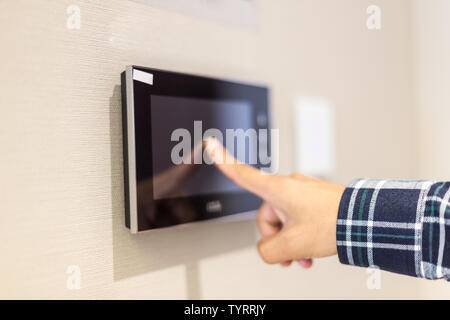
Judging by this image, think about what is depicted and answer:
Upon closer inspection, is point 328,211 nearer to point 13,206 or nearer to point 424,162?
point 13,206

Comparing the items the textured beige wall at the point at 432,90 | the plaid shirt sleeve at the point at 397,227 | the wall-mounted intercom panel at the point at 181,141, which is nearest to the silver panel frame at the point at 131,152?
the wall-mounted intercom panel at the point at 181,141

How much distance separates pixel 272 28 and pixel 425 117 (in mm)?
618

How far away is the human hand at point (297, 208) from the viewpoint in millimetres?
565

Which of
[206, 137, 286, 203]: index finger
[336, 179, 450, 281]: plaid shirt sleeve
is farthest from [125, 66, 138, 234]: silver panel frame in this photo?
[336, 179, 450, 281]: plaid shirt sleeve

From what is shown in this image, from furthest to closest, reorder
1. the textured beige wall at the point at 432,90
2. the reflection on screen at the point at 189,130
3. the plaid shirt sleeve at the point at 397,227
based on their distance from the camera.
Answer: the textured beige wall at the point at 432,90, the reflection on screen at the point at 189,130, the plaid shirt sleeve at the point at 397,227

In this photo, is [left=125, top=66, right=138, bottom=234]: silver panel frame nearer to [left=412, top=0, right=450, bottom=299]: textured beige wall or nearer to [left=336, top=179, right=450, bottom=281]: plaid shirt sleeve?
[left=336, top=179, right=450, bottom=281]: plaid shirt sleeve

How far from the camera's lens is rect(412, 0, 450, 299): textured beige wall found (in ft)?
3.81

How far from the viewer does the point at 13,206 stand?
0.52 meters

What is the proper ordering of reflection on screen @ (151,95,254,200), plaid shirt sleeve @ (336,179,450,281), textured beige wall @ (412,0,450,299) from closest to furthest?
1. plaid shirt sleeve @ (336,179,450,281)
2. reflection on screen @ (151,95,254,200)
3. textured beige wall @ (412,0,450,299)

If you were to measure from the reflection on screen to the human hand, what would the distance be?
51 millimetres

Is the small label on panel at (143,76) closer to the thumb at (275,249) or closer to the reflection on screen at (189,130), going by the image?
the reflection on screen at (189,130)

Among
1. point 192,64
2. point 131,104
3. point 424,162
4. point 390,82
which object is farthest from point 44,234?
point 424,162

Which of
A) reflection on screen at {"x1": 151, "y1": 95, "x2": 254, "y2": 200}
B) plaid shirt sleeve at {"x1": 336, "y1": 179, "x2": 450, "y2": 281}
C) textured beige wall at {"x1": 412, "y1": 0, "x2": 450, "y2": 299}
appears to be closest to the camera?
plaid shirt sleeve at {"x1": 336, "y1": 179, "x2": 450, "y2": 281}

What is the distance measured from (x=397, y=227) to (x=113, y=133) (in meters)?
0.40
